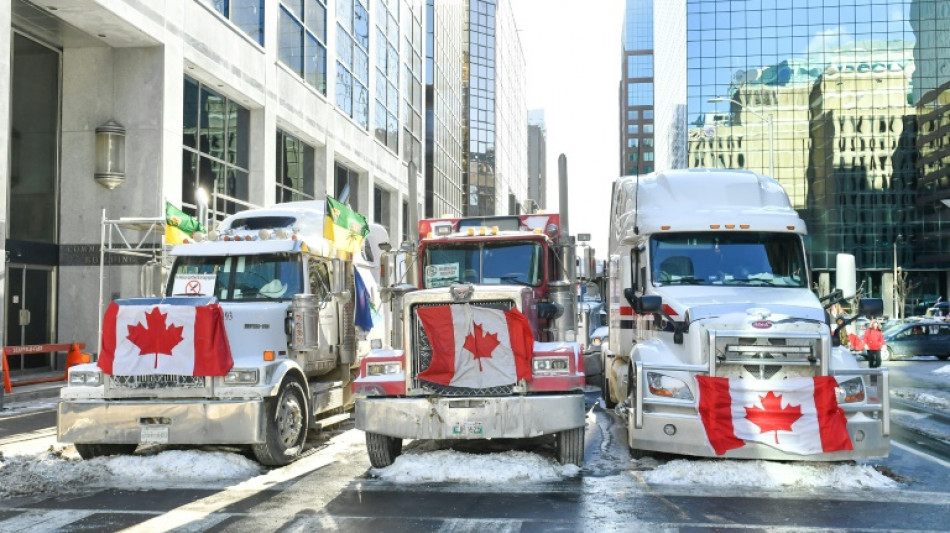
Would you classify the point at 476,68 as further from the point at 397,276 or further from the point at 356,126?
the point at 397,276

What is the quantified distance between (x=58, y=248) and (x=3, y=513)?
1595 cm

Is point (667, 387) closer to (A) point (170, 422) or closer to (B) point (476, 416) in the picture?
(B) point (476, 416)

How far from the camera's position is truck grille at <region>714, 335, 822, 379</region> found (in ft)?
28.7

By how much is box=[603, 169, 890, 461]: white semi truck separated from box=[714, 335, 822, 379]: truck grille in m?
0.01

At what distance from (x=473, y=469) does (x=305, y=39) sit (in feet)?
85.7

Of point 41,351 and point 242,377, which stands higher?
point 242,377

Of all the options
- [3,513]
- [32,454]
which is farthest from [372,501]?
[32,454]

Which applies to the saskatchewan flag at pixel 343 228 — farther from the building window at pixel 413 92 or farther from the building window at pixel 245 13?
the building window at pixel 413 92

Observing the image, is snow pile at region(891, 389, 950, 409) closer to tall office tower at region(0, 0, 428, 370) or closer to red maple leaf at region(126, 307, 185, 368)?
red maple leaf at region(126, 307, 185, 368)

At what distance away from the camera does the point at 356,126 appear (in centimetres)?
3916

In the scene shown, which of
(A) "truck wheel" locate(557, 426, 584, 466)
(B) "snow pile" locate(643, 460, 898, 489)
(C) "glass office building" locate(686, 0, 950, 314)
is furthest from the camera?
(C) "glass office building" locate(686, 0, 950, 314)

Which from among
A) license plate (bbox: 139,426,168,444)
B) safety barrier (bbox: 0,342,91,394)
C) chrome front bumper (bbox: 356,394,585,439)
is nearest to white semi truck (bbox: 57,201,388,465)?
license plate (bbox: 139,426,168,444)

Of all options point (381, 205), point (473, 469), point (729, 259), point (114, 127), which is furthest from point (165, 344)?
point (381, 205)

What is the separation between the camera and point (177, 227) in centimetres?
1341
